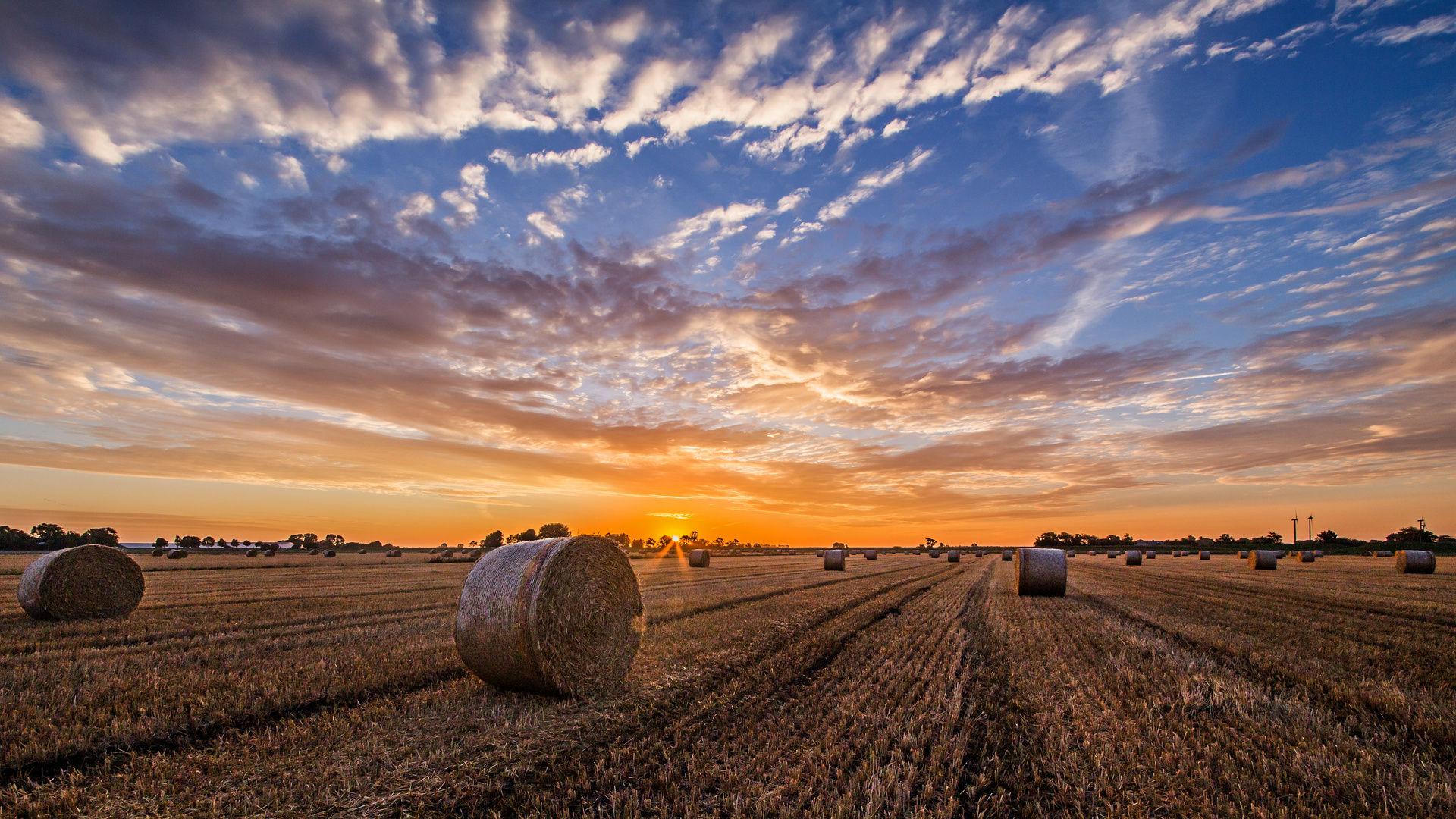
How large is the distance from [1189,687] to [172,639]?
14.8 metres

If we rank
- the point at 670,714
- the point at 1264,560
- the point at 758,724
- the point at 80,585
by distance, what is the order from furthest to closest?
the point at 1264,560 < the point at 80,585 < the point at 670,714 < the point at 758,724

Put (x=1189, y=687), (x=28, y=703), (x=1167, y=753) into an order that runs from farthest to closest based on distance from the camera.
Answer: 1. (x=1189, y=687)
2. (x=28, y=703)
3. (x=1167, y=753)

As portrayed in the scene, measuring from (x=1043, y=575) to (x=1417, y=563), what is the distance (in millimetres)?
25557

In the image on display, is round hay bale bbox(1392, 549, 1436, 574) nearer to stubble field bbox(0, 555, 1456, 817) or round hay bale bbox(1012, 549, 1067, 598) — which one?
round hay bale bbox(1012, 549, 1067, 598)

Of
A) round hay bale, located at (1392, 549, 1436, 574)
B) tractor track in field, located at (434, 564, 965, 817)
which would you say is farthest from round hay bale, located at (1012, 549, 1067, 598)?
round hay bale, located at (1392, 549, 1436, 574)

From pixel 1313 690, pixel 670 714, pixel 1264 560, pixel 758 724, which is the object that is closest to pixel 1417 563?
pixel 1264 560

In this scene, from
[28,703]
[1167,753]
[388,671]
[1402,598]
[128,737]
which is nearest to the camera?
[1167,753]

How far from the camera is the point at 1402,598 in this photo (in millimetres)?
16875

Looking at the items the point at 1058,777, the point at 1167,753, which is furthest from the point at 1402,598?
the point at 1058,777

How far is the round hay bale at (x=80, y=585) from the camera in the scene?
13094 millimetres

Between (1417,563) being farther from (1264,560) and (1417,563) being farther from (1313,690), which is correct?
(1313,690)

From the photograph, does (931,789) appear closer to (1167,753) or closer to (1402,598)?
(1167,753)

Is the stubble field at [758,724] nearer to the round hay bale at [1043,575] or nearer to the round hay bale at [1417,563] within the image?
the round hay bale at [1043,575]

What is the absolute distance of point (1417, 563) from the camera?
2911cm
